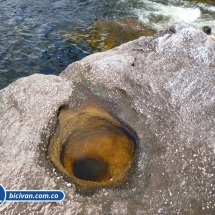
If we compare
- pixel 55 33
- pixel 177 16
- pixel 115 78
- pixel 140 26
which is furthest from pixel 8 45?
pixel 177 16

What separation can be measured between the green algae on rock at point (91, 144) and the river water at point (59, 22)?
331cm

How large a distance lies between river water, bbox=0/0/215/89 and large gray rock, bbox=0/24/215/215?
2877 millimetres

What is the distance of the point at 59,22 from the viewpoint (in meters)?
9.23

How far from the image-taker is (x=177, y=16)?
10305 millimetres

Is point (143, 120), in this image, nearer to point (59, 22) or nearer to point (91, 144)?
point (91, 144)

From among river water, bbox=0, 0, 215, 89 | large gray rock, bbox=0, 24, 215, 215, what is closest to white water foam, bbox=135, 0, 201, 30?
river water, bbox=0, 0, 215, 89

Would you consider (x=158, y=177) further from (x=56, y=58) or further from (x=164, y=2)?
(x=164, y=2)

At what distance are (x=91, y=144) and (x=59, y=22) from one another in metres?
6.42

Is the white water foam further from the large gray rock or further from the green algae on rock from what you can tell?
the green algae on rock

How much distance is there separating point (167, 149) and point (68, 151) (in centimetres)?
129

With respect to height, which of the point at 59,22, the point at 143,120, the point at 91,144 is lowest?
the point at 59,22

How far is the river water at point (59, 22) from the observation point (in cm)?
735

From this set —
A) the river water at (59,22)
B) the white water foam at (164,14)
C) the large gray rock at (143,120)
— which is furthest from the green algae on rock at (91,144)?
the white water foam at (164,14)

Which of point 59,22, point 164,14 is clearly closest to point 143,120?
point 59,22
